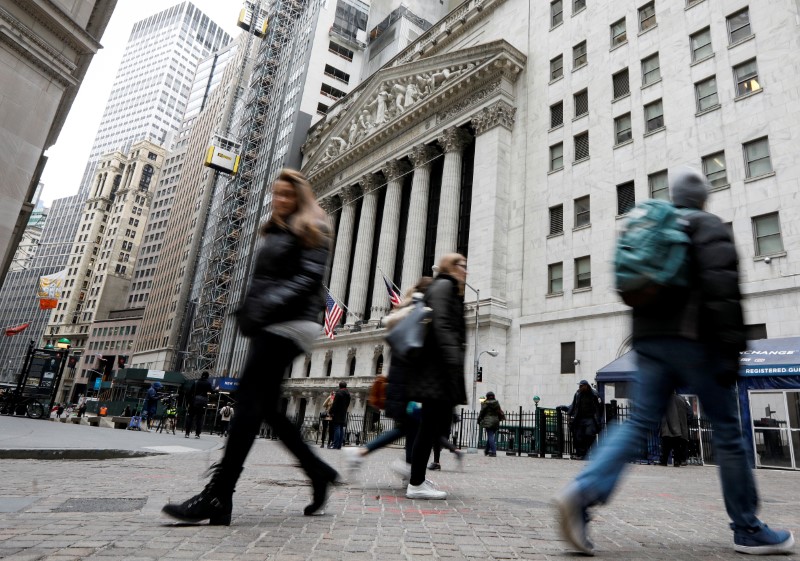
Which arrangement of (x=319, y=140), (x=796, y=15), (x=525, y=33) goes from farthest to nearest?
(x=319, y=140), (x=525, y=33), (x=796, y=15)

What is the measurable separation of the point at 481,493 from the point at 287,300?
4.01 metres

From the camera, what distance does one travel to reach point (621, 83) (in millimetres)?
28859

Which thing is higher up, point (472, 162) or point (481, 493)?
point (472, 162)

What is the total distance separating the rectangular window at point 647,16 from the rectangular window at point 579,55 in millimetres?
3515

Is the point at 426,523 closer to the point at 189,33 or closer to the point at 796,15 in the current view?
the point at 796,15

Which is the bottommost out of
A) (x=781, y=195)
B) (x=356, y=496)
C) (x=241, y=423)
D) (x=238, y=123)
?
(x=356, y=496)

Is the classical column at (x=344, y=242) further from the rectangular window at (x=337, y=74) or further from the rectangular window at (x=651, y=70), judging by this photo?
the rectangular window at (x=337, y=74)

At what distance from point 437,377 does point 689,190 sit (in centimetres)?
274

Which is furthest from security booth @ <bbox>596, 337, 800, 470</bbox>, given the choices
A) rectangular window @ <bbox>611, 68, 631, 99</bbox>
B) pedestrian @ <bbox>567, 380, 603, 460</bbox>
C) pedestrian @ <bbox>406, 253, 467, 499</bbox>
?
rectangular window @ <bbox>611, 68, 631, 99</bbox>

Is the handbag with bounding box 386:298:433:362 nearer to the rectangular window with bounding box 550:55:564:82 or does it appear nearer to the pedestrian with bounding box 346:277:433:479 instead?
the pedestrian with bounding box 346:277:433:479

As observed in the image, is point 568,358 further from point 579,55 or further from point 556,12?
point 556,12

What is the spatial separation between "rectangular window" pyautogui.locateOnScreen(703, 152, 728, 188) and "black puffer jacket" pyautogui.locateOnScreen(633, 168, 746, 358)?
2357 cm

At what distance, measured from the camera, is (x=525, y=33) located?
36.4m

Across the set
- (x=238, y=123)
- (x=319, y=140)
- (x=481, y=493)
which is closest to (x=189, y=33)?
(x=238, y=123)
